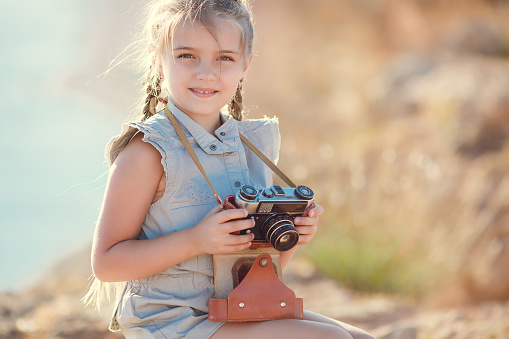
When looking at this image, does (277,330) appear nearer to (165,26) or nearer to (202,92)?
(202,92)

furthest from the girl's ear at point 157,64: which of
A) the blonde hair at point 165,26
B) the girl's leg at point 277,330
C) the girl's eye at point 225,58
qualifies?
the girl's leg at point 277,330

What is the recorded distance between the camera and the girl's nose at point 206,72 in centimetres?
196

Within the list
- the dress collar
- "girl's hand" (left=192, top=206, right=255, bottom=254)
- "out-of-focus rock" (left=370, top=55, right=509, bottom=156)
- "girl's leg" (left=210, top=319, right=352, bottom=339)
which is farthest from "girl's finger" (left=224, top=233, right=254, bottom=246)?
"out-of-focus rock" (left=370, top=55, right=509, bottom=156)

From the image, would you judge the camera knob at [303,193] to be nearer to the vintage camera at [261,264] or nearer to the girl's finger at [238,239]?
the vintage camera at [261,264]

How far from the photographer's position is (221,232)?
1.78m

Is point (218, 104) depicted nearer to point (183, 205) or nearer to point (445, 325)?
point (183, 205)

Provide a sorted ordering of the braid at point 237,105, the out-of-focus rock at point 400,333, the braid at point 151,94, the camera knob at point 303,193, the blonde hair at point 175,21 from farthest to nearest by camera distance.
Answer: the out-of-focus rock at point 400,333 < the braid at point 237,105 < the braid at point 151,94 < the blonde hair at point 175,21 < the camera knob at point 303,193

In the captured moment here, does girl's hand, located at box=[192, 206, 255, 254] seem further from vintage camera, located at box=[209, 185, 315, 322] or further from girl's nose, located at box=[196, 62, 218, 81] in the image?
girl's nose, located at box=[196, 62, 218, 81]

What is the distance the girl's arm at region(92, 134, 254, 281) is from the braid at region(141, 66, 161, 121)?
37 cm

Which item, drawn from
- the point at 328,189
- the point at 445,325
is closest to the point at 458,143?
the point at 328,189

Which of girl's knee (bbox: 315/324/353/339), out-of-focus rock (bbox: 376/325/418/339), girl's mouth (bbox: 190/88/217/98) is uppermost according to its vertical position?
girl's mouth (bbox: 190/88/217/98)

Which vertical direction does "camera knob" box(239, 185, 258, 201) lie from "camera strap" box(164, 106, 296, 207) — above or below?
below

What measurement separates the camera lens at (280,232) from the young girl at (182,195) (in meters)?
0.07

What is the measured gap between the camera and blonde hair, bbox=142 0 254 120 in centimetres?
198
